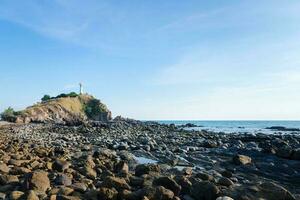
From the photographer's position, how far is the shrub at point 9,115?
2598 inches

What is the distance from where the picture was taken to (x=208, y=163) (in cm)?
1520

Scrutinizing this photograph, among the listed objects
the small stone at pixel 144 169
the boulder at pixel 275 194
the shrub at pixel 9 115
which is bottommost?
the boulder at pixel 275 194

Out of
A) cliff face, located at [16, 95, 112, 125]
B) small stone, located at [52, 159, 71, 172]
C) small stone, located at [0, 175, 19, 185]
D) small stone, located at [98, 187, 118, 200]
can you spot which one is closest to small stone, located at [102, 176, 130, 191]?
small stone, located at [98, 187, 118, 200]

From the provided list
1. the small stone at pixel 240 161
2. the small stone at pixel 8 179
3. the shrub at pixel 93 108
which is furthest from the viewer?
the shrub at pixel 93 108

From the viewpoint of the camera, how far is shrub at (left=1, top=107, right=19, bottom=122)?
217 ft

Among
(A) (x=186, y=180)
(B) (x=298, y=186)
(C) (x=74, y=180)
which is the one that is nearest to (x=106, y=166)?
(C) (x=74, y=180)

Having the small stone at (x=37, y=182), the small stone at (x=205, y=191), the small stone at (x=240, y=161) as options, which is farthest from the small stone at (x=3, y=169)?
the small stone at (x=240, y=161)

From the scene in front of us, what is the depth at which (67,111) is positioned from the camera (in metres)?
89.2

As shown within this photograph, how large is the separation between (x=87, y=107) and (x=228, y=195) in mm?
101723

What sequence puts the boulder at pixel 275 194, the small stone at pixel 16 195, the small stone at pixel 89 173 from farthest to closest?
the small stone at pixel 89 173 → the boulder at pixel 275 194 → the small stone at pixel 16 195

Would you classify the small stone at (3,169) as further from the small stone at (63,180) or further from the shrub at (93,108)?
the shrub at (93,108)

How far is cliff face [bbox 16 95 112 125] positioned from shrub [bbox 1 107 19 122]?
0.90m

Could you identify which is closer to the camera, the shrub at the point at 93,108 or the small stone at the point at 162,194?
the small stone at the point at 162,194

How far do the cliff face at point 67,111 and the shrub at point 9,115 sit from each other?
90cm
